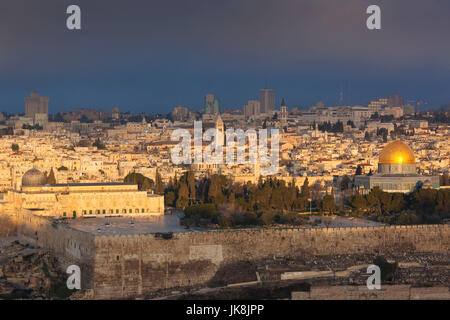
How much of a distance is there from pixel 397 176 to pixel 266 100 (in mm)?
124954

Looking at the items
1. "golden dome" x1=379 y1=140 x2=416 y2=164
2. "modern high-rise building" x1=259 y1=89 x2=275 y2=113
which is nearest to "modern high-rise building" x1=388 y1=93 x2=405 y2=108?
"modern high-rise building" x1=259 y1=89 x2=275 y2=113

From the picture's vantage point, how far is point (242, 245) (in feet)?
135

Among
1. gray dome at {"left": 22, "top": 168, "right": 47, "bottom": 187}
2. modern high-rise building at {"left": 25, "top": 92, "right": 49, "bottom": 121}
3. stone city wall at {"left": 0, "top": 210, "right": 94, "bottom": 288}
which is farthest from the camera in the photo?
modern high-rise building at {"left": 25, "top": 92, "right": 49, "bottom": 121}

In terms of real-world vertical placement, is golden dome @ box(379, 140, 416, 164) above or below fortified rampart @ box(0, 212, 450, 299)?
above

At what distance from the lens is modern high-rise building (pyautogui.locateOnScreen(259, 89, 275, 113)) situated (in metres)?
182

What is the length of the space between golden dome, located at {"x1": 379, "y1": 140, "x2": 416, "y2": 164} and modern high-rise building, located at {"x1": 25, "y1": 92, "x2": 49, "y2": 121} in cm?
11416

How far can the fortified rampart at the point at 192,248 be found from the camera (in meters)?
39.3

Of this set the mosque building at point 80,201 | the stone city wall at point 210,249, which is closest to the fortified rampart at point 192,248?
the stone city wall at point 210,249

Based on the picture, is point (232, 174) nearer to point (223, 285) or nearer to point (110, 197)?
point (110, 197)

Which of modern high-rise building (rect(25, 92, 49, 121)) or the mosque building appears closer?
the mosque building

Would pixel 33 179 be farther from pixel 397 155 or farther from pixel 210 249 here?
pixel 397 155

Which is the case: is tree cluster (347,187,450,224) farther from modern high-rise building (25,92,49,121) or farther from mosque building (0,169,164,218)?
modern high-rise building (25,92,49,121)

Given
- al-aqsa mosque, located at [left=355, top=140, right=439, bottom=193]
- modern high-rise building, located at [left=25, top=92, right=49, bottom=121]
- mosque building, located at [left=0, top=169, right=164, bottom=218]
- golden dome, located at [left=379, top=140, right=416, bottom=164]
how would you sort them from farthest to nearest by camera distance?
modern high-rise building, located at [left=25, top=92, right=49, bottom=121], golden dome, located at [left=379, top=140, right=416, bottom=164], al-aqsa mosque, located at [left=355, top=140, right=439, bottom=193], mosque building, located at [left=0, top=169, right=164, bottom=218]

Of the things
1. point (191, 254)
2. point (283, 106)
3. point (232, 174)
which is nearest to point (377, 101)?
point (283, 106)
